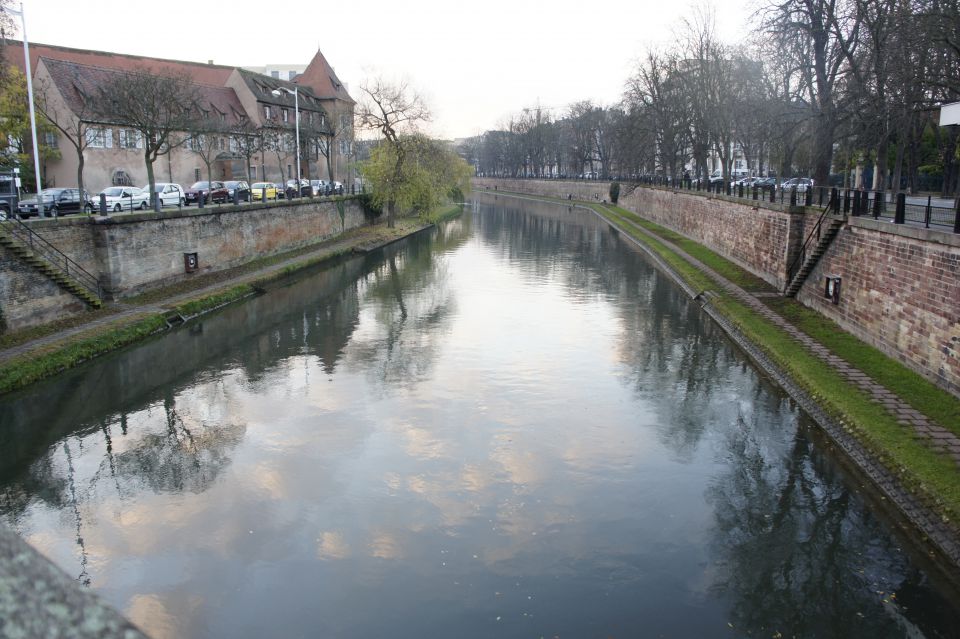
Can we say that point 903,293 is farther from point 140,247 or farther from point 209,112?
point 209,112

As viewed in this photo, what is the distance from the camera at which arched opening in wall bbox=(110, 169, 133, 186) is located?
45.9 metres

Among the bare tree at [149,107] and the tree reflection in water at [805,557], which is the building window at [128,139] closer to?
the bare tree at [149,107]

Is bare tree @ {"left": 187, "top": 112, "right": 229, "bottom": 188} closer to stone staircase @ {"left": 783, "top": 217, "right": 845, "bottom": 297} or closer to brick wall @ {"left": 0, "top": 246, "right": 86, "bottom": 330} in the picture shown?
brick wall @ {"left": 0, "top": 246, "right": 86, "bottom": 330}

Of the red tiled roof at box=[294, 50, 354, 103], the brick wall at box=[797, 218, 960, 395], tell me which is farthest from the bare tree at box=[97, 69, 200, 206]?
the red tiled roof at box=[294, 50, 354, 103]

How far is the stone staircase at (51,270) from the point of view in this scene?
66.3 ft

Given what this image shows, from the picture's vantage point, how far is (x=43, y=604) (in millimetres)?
1468

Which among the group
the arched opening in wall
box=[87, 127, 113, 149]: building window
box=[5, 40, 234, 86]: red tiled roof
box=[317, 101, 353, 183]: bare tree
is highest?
box=[5, 40, 234, 86]: red tiled roof

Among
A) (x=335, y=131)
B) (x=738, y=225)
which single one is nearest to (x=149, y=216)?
(x=738, y=225)

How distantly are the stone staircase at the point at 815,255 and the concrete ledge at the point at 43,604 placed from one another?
918 inches

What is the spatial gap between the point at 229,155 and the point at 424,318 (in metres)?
35.3

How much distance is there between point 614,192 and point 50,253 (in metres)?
64.2

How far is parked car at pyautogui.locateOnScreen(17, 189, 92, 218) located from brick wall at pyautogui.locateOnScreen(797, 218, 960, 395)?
25.0m

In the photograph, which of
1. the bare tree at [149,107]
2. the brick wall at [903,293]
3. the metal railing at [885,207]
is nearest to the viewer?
the brick wall at [903,293]

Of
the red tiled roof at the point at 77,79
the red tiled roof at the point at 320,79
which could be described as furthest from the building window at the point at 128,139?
the red tiled roof at the point at 320,79
